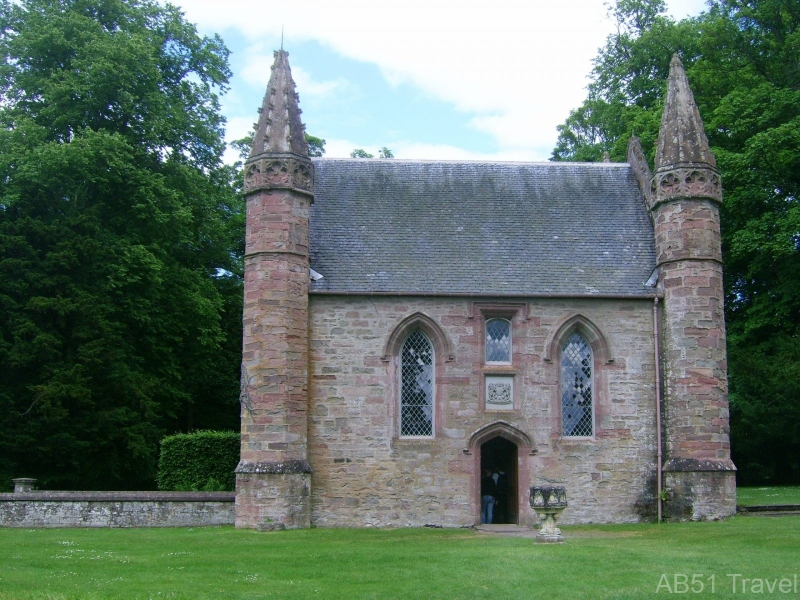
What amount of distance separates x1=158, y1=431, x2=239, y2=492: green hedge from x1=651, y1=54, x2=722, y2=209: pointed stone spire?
13.3 m

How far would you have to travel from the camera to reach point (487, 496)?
76.2 feet

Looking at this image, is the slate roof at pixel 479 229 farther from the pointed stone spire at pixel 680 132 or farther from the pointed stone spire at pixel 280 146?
the pointed stone spire at pixel 680 132

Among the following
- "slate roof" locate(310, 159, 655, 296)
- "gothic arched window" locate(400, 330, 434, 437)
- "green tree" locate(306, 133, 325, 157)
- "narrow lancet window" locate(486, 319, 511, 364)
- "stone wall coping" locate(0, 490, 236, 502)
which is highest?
"green tree" locate(306, 133, 325, 157)

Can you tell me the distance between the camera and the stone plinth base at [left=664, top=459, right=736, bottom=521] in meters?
21.4

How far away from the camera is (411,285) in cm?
2306

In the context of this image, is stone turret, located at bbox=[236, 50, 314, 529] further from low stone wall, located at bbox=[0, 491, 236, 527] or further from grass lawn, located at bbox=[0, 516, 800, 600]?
low stone wall, located at bbox=[0, 491, 236, 527]

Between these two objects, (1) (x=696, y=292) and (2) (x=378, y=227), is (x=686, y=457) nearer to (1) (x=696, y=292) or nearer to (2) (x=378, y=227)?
(1) (x=696, y=292)

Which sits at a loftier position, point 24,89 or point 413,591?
point 24,89

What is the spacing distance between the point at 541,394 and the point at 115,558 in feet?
36.7

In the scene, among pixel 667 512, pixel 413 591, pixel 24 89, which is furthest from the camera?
pixel 24 89

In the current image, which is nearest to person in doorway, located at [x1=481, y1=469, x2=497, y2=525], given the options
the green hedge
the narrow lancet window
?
the narrow lancet window

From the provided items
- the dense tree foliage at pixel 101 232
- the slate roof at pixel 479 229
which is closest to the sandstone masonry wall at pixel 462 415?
the slate roof at pixel 479 229

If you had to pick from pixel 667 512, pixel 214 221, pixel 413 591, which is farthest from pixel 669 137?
pixel 214 221

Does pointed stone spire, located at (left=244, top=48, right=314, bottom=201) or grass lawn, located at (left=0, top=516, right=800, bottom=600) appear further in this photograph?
pointed stone spire, located at (left=244, top=48, right=314, bottom=201)
